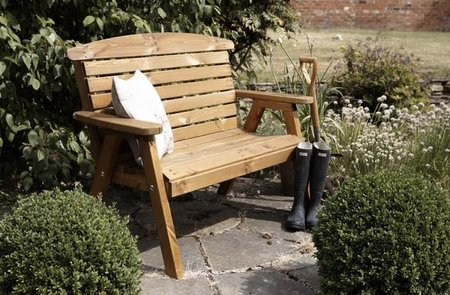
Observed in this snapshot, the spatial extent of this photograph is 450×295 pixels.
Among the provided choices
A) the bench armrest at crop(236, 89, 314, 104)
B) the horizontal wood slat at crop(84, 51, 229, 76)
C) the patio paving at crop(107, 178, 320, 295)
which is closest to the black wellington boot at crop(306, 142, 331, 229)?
the patio paving at crop(107, 178, 320, 295)

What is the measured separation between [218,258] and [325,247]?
28.3 inches

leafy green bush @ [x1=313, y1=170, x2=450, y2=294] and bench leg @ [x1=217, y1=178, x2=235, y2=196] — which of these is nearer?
leafy green bush @ [x1=313, y1=170, x2=450, y2=294]

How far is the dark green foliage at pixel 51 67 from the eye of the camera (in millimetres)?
3498

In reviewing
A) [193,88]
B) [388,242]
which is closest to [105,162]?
[193,88]

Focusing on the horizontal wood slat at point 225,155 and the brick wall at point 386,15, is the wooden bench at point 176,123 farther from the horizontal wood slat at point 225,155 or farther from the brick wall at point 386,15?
the brick wall at point 386,15

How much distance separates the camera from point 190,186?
285 centimetres

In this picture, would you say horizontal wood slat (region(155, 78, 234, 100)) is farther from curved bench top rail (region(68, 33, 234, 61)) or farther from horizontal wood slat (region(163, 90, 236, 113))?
curved bench top rail (region(68, 33, 234, 61))

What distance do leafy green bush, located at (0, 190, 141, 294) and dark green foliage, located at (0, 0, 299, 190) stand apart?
4.28ft

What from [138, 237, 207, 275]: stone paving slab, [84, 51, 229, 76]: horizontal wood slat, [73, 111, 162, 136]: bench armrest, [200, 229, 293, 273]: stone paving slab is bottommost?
[200, 229, 293, 273]: stone paving slab

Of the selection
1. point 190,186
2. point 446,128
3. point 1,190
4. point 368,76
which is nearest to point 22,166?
point 1,190

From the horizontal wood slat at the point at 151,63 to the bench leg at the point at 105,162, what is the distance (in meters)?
0.40

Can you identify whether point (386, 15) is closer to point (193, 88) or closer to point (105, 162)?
point (193, 88)

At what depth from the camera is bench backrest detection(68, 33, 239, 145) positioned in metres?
3.15

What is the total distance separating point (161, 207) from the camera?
9.05 ft
